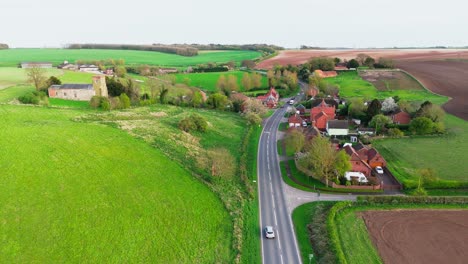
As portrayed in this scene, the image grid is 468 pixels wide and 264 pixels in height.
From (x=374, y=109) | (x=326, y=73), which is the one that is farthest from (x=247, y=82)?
(x=374, y=109)

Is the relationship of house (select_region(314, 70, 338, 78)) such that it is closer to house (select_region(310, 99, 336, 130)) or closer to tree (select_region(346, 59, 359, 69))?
tree (select_region(346, 59, 359, 69))

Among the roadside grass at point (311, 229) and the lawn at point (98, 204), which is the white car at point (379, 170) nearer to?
the roadside grass at point (311, 229)

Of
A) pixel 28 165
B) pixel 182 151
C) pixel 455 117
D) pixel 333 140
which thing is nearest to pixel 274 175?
pixel 182 151

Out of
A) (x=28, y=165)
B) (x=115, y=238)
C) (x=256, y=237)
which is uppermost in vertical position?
(x=28, y=165)

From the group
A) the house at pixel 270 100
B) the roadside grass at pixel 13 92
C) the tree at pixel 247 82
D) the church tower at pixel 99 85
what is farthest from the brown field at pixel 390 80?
the roadside grass at pixel 13 92

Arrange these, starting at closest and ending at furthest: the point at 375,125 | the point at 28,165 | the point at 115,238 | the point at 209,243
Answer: the point at 115,238 < the point at 209,243 < the point at 28,165 < the point at 375,125

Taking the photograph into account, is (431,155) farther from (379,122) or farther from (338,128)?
(338,128)

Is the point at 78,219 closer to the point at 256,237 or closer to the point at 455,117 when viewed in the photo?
the point at 256,237
